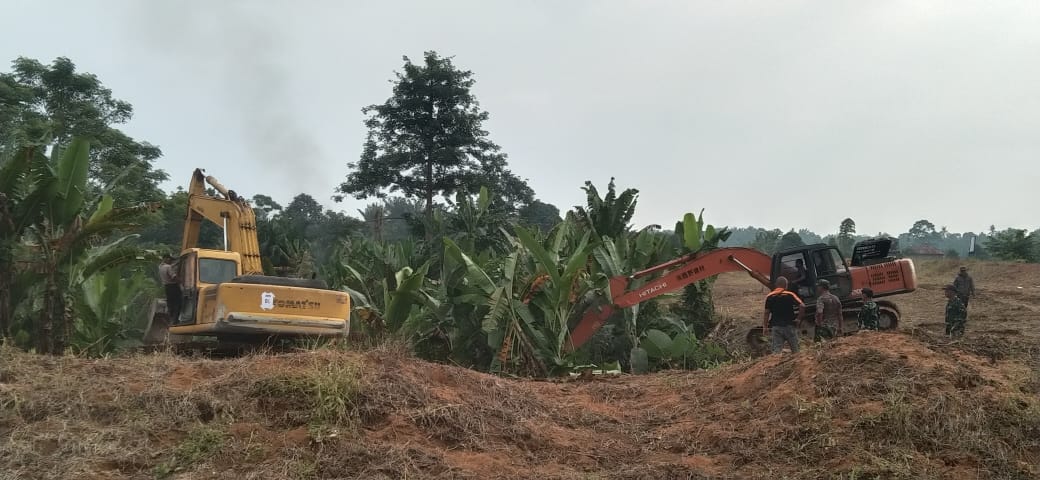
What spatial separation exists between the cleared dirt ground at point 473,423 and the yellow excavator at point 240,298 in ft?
7.08

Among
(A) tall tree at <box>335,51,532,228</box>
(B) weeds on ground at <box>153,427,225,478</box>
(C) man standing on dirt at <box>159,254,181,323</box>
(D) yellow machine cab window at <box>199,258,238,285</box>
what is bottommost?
(B) weeds on ground at <box>153,427,225,478</box>

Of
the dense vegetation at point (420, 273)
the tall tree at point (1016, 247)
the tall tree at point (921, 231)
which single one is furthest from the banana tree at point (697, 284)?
the tall tree at point (921, 231)

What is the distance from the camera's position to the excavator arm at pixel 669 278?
38.0ft

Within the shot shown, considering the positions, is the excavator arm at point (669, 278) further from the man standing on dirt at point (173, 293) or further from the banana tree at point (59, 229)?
the banana tree at point (59, 229)

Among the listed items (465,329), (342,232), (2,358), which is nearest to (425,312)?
(465,329)

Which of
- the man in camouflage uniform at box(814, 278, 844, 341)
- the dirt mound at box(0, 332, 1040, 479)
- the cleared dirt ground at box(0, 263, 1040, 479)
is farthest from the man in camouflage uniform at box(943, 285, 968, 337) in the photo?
the dirt mound at box(0, 332, 1040, 479)

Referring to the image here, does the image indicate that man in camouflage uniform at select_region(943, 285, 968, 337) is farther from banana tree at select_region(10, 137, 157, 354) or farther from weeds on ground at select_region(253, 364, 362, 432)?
banana tree at select_region(10, 137, 157, 354)

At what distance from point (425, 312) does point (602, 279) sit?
3.15 metres

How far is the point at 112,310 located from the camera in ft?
37.3

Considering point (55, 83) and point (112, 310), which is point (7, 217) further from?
point (55, 83)

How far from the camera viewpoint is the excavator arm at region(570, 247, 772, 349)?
1159cm

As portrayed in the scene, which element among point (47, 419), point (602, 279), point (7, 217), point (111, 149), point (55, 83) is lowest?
point (47, 419)

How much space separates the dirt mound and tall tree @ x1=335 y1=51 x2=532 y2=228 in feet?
64.2

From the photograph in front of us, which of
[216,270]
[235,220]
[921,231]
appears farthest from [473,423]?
[921,231]
